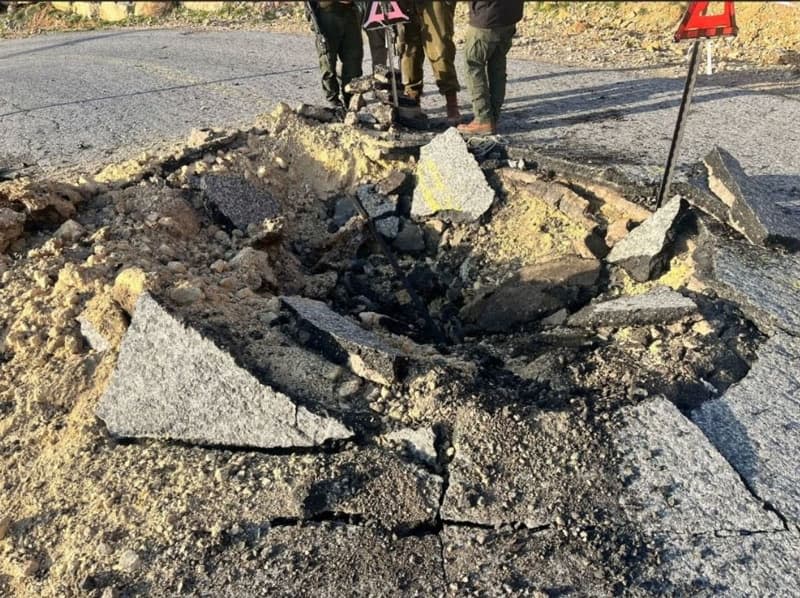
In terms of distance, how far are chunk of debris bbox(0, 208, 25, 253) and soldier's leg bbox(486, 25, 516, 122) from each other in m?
3.07

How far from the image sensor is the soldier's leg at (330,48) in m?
5.00

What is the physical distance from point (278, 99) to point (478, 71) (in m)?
2.16

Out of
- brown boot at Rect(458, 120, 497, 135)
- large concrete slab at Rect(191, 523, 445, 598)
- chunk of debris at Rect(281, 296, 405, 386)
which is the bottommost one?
large concrete slab at Rect(191, 523, 445, 598)

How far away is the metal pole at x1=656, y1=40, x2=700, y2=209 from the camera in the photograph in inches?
118

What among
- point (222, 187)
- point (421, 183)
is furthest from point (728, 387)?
point (222, 187)

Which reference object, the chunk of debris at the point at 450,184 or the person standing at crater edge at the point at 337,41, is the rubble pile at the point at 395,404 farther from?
the person standing at crater edge at the point at 337,41

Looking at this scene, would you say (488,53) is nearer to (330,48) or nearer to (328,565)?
(330,48)

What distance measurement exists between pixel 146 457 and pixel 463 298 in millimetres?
1938

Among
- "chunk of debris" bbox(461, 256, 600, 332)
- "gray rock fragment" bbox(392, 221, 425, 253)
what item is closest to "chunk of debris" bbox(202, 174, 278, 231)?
"gray rock fragment" bbox(392, 221, 425, 253)

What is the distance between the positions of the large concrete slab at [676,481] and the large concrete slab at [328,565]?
667 millimetres

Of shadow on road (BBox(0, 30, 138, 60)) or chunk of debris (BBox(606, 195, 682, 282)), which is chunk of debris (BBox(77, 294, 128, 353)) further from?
shadow on road (BBox(0, 30, 138, 60))

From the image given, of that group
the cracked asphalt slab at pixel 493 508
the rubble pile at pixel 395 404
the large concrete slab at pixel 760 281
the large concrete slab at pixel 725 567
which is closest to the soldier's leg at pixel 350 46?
the rubble pile at pixel 395 404

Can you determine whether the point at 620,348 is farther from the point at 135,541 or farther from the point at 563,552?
the point at 135,541

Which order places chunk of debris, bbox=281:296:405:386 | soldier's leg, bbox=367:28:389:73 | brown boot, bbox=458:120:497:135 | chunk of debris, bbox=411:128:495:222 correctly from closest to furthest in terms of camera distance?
1. chunk of debris, bbox=281:296:405:386
2. chunk of debris, bbox=411:128:495:222
3. brown boot, bbox=458:120:497:135
4. soldier's leg, bbox=367:28:389:73
